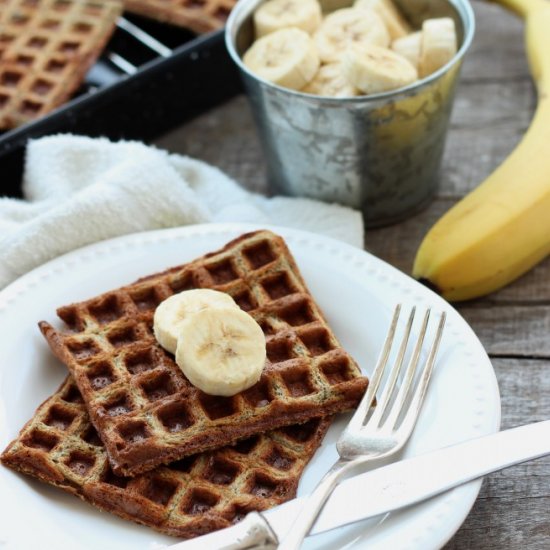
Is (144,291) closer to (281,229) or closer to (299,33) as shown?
(281,229)

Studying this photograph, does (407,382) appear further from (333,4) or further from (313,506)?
(333,4)

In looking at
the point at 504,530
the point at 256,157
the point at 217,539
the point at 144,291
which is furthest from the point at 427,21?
the point at 217,539

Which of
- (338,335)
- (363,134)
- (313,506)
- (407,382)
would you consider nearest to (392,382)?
(407,382)

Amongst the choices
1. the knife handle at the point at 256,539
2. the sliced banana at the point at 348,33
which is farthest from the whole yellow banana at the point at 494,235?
the knife handle at the point at 256,539

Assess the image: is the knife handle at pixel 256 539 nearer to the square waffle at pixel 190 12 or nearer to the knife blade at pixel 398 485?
the knife blade at pixel 398 485

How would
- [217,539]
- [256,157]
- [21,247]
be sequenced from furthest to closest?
1. [256,157]
2. [21,247]
3. [217,539]

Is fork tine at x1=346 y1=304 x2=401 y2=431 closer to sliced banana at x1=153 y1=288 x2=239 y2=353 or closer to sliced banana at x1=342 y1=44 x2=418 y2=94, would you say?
sliced banana at x1=153 y1=288 x2=239 y2=353
